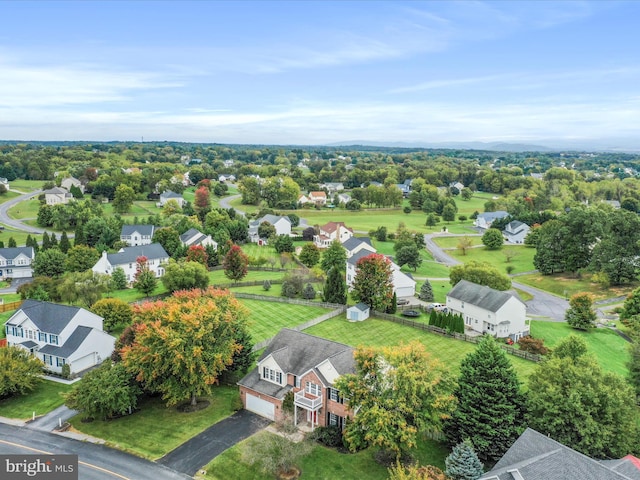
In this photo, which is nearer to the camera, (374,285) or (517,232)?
(374,285)

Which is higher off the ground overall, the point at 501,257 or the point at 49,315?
the point at 49,315

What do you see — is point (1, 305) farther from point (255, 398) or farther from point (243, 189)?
point (243, 189)

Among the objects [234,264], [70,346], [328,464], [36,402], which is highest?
[234,264]

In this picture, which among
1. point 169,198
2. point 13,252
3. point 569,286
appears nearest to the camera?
point 569,286

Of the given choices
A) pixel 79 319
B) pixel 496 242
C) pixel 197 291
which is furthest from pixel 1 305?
pixel 496 242

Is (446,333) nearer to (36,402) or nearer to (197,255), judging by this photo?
(36,402)

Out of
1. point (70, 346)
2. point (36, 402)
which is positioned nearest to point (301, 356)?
point (36, 402)

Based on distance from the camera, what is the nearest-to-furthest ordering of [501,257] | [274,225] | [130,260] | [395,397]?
[395,397], [130,260], [501,257], [274,225]

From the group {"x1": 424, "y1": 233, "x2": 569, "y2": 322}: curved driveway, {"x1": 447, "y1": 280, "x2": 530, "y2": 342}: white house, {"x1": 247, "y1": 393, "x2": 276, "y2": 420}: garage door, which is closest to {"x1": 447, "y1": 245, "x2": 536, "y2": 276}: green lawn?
{"x1": 424, "y1": 233, "x2": 569, "y2": 322}: curved driveway
